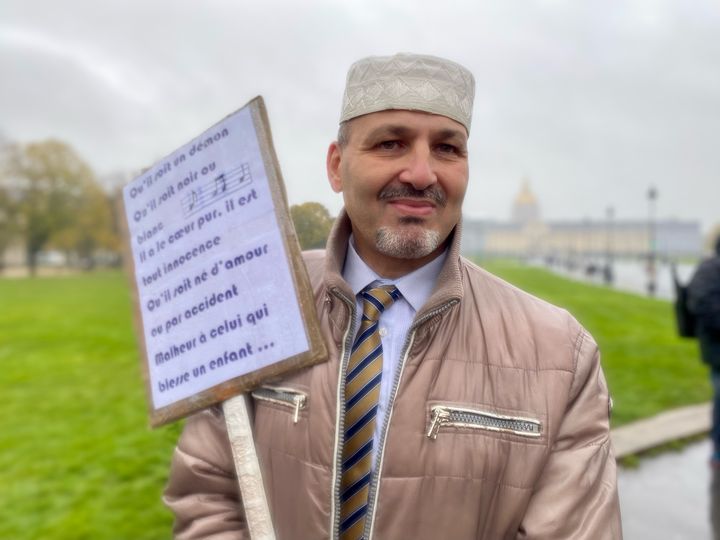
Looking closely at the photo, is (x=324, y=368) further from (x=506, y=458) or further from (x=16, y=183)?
(x=16, y=183)

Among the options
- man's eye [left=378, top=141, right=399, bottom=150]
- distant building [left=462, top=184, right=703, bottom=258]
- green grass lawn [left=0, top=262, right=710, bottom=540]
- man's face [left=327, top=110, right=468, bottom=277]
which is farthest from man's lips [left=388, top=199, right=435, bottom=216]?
distant building [left=462, top=184, right=703, bottom=258]

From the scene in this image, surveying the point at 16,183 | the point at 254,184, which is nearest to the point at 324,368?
the point at 254,184

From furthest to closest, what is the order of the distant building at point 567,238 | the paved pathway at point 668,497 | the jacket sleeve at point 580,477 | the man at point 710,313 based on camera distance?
the distant building at point 567,238 → the man at point 710,313 → the paved pathway at point 668,497 → the jacket sleeve at point 580,477

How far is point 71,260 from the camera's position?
2945 inches

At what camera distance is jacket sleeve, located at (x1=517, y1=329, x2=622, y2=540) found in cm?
150

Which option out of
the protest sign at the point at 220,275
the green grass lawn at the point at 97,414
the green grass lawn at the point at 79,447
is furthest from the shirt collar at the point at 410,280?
the green grass lawn at the point at 79,447

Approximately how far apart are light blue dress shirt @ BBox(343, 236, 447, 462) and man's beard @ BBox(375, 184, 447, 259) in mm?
105

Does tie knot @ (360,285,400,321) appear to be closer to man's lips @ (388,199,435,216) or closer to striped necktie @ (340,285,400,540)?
striped necktie @ (340,285,400,540)

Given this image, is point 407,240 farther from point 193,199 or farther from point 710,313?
point 710,313

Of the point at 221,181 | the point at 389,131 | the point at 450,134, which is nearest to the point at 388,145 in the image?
the point at 389,131

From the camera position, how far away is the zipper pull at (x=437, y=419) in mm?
1538

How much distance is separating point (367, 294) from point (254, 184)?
391 mm

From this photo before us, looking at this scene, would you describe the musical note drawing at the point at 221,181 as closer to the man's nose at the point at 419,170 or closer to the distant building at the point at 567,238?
the man's nose at the point at 419,170

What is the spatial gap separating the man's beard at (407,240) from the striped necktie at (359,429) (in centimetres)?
22
